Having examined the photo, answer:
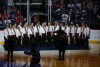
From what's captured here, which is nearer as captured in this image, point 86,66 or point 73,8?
point 86,66

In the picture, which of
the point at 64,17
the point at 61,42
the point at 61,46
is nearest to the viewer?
the point at 61,42

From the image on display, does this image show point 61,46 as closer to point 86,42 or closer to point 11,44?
point 86,42

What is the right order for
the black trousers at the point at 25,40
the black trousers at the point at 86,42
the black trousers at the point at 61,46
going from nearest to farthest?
the black trousers at the point at 61,46 → the black trousers at the point at 25,40 → the black trousers at the point at 86,42

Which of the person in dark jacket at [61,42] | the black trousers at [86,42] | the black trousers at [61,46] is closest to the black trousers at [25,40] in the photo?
the person in dark jacket at [61,42]

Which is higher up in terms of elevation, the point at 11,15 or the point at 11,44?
the point at 11,15

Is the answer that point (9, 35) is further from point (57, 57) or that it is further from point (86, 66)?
point (86, 66)

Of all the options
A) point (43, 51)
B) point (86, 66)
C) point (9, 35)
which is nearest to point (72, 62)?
point (86, 66)

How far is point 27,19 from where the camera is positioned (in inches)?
750

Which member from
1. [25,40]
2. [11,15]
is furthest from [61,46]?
[11,15]

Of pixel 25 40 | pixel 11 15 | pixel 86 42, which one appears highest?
pixel 11 15

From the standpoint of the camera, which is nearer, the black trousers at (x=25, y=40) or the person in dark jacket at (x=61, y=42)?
the person in dark jacket at (x=61, y=42)

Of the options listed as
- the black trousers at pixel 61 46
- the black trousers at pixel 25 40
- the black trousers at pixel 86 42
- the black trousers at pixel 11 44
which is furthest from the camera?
the black trousers at pixel 86 42

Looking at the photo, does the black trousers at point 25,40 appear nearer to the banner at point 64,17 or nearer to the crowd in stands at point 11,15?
the crowd in stands at point 11,15

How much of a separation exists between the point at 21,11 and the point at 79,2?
10.7ft
